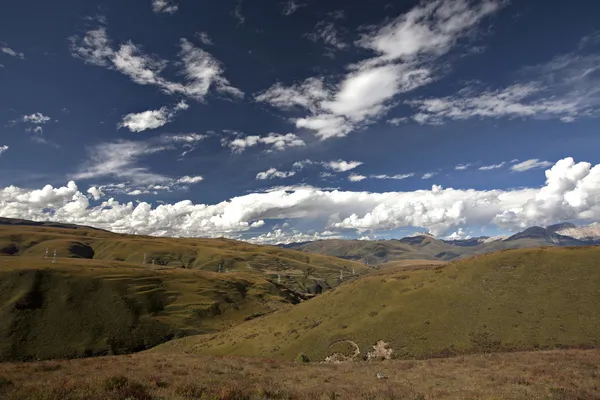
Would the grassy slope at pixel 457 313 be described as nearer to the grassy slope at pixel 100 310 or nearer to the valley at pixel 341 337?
the valley at pixel 341 337

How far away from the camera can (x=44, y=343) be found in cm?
8294

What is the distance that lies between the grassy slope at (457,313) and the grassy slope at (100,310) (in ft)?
105

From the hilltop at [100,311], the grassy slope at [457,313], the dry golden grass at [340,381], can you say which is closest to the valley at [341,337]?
the dry golden grass at [340,381]

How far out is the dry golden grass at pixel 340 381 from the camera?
1602cm

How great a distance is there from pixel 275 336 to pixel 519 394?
48.7 m

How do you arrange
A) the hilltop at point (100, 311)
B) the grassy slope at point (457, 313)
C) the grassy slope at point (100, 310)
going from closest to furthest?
the grassy slope at point (457, 313)
the hilltop at point (100, 311)
the grassy slope at point (100, 310)

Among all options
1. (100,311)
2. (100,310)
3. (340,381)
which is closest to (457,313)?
(340,381)

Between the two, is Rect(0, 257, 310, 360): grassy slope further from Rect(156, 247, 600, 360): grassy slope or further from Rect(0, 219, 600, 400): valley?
Rect(156, 247, 600, 360): grassy slope

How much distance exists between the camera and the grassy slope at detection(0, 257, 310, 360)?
8438 cm

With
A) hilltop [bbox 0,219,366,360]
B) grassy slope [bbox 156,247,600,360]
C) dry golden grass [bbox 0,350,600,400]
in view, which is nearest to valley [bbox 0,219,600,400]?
dry golden grass [bbox 0,350,600,400]

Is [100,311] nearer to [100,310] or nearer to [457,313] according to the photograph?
[100,310]

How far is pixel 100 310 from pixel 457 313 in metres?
98.9

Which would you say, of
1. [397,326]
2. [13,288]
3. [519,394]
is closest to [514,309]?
[397,326]

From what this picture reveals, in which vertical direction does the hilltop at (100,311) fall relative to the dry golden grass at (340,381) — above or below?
below
